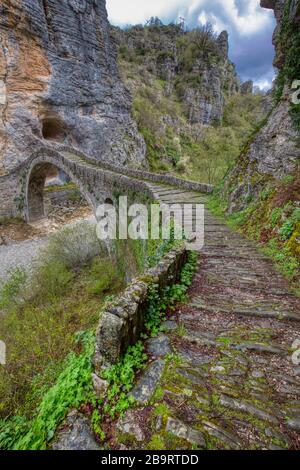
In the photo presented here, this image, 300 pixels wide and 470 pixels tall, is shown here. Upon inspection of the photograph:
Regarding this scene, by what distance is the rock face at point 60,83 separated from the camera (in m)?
17.7

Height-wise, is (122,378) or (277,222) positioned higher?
(277,222)

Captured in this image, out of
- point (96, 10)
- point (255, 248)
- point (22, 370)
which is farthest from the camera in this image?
point (96, 10)

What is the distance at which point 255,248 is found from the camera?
5.42m

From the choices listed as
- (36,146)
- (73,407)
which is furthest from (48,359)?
(36,146)

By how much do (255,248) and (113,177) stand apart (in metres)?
7.01

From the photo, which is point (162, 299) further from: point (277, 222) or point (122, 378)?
point (277, 222)

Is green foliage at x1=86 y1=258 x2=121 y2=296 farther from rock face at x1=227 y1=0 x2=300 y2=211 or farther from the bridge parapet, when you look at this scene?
rock face at x1=227 y1=0 x2=300 y2=211

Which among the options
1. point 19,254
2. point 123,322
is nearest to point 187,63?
point 19,254

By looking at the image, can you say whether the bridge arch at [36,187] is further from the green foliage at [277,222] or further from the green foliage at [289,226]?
the green foliage at [289,226]

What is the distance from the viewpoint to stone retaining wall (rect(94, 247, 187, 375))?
7.82 ft

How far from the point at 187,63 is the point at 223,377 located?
54.4 metres

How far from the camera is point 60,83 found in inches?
797

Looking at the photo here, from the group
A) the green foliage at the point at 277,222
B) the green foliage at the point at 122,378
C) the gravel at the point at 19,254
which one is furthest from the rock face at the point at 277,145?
the gravel at the point at 19,254
